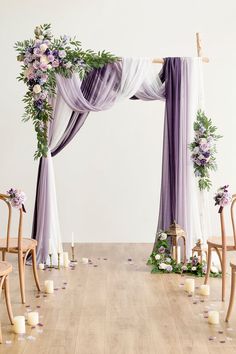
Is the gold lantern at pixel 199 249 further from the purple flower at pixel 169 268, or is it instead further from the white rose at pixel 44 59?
the white rose at pixel 44 59

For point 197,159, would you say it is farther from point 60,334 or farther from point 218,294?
point 60,334

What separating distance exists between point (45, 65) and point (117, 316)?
2.49 metres

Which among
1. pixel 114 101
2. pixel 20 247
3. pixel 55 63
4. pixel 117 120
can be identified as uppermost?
pixel 55 63

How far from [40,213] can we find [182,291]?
1.74m

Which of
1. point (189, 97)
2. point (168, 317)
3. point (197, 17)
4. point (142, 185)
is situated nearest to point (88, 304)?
point (168, 317)

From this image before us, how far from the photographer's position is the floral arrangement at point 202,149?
19.5 feet

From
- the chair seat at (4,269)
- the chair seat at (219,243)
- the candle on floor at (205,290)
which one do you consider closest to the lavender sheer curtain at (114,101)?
the chair seat at (219,243)

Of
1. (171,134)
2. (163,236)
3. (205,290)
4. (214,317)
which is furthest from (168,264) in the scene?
(214,317)

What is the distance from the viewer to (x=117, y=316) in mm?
4477

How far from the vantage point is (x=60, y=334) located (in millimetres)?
4082

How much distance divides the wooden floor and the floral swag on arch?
1.99 feet

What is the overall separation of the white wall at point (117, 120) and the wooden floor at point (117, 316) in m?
1.58

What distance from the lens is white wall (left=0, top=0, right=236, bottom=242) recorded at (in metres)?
7.62

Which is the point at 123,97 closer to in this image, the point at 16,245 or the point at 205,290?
the point at 16,245
